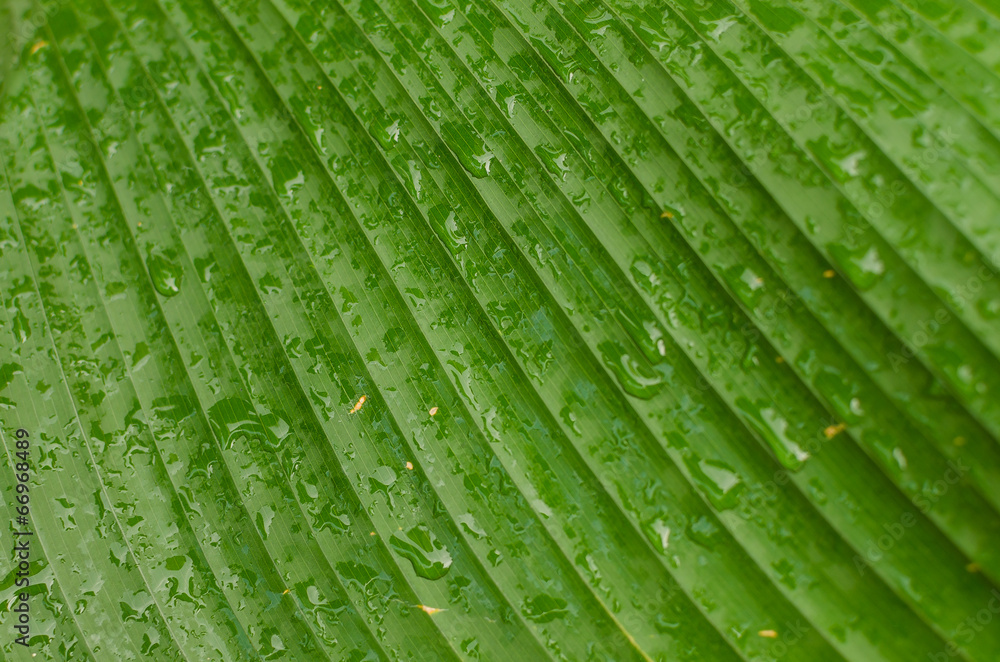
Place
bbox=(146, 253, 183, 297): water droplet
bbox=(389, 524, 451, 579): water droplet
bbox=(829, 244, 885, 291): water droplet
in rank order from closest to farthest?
1. bbox=(829, 244, 885, 291): water droplet
2. bbox=(389, 524, 451, 579): water droplet
3. bbox=(146, 253, 183, 297): water droplet

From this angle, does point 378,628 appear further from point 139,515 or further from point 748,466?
point 748,466

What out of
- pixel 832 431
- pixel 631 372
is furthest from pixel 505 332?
pixel 832 431

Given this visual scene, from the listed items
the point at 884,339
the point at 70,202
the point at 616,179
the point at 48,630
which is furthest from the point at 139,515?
the point at 884,339

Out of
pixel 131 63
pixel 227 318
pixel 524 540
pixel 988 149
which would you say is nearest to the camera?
pixel 988 149

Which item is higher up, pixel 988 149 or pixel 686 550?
pixel 988 149

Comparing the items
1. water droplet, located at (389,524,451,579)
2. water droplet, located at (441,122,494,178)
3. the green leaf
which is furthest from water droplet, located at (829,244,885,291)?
water droplet, located at (389,524,451,579)

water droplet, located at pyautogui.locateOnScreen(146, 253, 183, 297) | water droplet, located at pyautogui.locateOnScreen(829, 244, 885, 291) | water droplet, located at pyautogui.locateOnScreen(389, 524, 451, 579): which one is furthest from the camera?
water droplet, located at pyautogui.locateOnScreen(146, 253, 183, 297)

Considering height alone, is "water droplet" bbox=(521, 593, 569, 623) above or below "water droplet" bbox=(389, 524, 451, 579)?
above

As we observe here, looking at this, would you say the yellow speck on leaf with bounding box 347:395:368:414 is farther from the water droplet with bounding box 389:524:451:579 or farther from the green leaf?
the water droplet with bounding box 389:524:451:579

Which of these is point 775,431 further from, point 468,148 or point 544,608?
point 468,148
